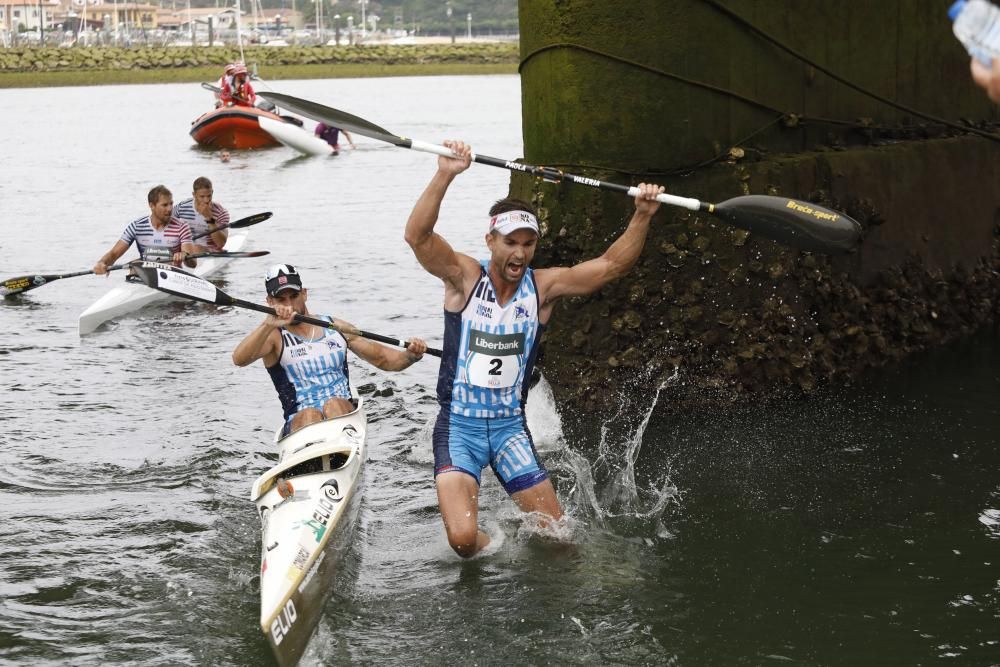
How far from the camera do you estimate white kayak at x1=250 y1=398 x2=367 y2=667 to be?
5566 mm

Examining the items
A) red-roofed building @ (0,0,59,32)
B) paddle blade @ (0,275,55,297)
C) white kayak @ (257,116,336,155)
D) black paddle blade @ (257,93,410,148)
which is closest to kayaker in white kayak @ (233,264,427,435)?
black paddle blade @ (257,93,410,148)

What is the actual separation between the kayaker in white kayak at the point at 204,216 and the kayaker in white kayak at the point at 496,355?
326 inches

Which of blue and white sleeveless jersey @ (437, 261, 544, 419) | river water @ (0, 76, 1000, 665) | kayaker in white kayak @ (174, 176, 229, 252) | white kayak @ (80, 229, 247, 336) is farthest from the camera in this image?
kayaker in white kayak @ (174, 176, 229, 252)

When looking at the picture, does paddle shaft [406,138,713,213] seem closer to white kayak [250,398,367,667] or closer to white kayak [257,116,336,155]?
white kayak [250,398,367,667]

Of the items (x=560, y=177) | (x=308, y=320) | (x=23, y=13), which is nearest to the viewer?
(x=560, y=177)

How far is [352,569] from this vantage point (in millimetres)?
6691

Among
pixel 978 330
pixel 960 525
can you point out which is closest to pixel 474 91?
pixel 978 330

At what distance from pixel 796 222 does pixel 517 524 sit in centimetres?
232

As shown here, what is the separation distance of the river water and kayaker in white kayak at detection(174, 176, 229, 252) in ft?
4.61

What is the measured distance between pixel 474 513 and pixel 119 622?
1.84m

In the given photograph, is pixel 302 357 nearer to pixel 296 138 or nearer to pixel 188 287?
pixel 188 287

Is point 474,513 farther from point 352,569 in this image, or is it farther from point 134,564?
point 134,564

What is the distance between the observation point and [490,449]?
6.57 m

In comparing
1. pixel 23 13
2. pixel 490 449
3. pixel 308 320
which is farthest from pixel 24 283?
pixel 23 13
